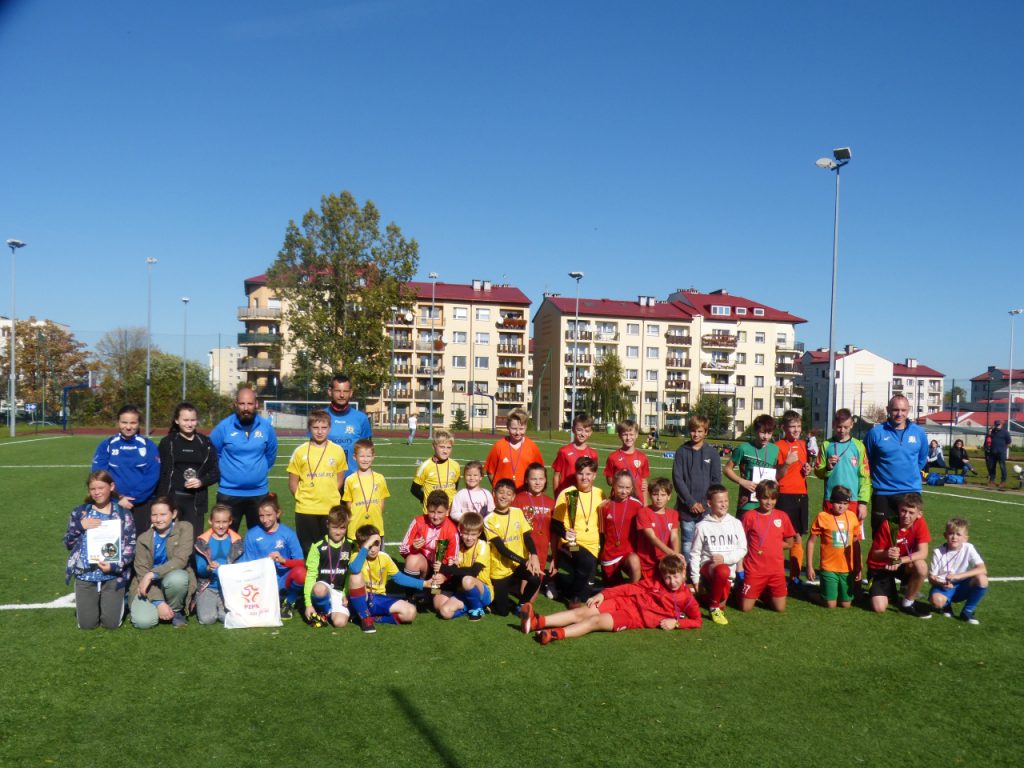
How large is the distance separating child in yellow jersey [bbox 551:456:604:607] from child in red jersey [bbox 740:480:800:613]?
54.4 inches

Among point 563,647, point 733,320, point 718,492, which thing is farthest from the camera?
point 733,320

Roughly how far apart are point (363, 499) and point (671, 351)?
Answer: 212 ft

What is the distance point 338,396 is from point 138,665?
9.70 feet

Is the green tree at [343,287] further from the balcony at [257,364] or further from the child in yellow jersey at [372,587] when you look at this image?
the child in yellow jersey at [372,587]

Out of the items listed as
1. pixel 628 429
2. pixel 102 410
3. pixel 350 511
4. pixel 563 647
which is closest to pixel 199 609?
pixel 350 511

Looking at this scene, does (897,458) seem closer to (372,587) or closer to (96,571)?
(372,587)

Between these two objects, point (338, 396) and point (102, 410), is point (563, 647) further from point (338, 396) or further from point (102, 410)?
point (102, 410)

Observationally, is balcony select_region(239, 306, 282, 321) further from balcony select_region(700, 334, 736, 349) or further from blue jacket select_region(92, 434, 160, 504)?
blue jacket select_region(92, 434, 160, 504)

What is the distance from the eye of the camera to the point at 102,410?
40781 mm

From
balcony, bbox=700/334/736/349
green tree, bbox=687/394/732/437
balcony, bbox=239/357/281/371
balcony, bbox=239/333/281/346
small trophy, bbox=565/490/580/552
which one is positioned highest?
balcony, bbox=700/334/736/349

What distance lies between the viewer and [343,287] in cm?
4588

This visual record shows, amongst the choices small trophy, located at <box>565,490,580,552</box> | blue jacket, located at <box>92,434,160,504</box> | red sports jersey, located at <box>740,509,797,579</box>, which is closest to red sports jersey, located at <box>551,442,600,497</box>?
small trophy, located at <box>565,490,580,552</box>

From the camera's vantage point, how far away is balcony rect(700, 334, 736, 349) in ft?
229

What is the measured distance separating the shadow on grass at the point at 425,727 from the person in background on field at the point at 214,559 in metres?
2.15
